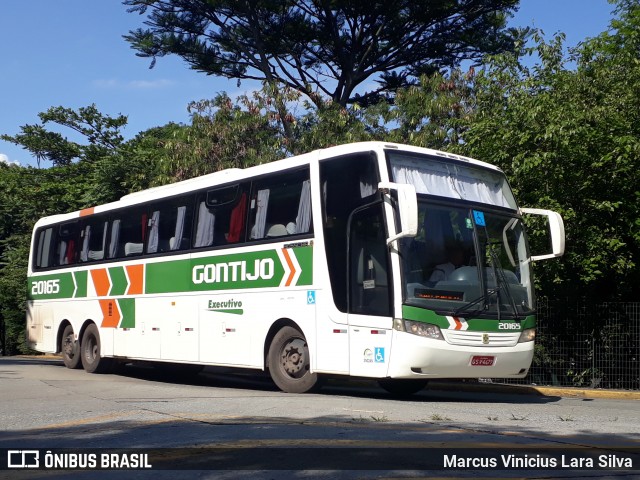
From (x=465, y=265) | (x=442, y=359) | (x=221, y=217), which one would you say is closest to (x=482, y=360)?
(x=442, y=359)

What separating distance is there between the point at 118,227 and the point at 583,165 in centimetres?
962

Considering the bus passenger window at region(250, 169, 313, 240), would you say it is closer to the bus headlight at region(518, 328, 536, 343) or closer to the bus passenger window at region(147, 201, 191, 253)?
the bus passenger window at region(147, 201, 191, 253)

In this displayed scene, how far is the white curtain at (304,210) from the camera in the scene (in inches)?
551

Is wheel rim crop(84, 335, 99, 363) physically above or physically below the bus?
below

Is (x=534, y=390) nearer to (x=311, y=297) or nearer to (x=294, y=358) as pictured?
(x=294, y=358)

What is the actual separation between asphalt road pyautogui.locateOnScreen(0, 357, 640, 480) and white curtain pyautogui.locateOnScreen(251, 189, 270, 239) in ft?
8.78

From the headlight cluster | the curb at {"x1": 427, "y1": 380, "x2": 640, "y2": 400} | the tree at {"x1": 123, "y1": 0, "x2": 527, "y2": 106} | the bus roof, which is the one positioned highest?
the tree at {"x1": 123, "y1": 0, "x2": 527, "y2": 106}

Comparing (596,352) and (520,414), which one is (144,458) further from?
(596,352)

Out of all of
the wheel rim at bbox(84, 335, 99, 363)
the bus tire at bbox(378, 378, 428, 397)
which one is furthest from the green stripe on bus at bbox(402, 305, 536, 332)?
the wheel rim at bbox(84, 335, 99, 363)

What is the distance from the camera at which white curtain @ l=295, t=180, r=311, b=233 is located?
13992 millimetres

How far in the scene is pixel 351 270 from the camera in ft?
43.5

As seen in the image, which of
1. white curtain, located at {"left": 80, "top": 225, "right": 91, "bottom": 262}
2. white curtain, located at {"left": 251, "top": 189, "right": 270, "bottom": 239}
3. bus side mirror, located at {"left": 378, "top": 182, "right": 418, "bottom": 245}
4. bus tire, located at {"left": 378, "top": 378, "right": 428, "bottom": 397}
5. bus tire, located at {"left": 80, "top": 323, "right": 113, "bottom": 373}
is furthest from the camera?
white curtain, located at {"left": 80, "top": 225, "right": 91, "bottom": 262}

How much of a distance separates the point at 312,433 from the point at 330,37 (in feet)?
82.7

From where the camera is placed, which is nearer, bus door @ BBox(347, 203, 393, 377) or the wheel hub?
bus door @ BBox(347, 203, 393, 377)
